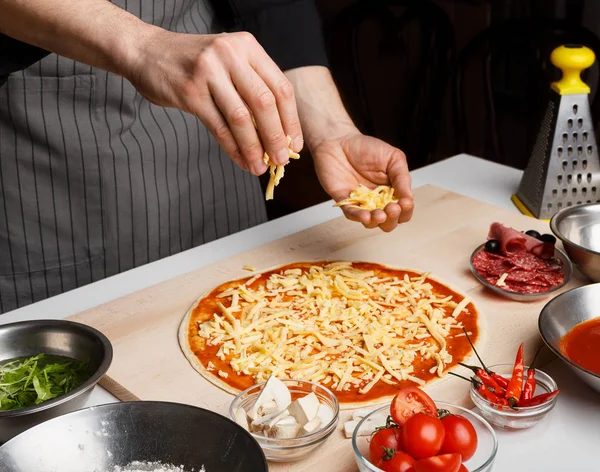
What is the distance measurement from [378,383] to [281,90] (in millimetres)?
714

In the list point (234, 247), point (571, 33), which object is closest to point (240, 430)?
point (234, 247)

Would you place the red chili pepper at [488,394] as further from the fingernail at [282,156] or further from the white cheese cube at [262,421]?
the fingernail at [282,156]

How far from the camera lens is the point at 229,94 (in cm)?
163

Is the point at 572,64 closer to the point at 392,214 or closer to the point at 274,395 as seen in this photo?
the point at 392,214

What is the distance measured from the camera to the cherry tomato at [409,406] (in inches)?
55.9

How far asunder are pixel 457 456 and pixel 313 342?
0.72 m

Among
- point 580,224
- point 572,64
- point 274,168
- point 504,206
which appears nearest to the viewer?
point 274,168

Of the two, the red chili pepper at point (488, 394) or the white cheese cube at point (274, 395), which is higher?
the white cheese cube at point (274, 395)

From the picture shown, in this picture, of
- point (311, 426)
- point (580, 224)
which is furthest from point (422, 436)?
point (580, 224)

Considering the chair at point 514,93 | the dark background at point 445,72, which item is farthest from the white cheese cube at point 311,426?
the chair at point 514,93

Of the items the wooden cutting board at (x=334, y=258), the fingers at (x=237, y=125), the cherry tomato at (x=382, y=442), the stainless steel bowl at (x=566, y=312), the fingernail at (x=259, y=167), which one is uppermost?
the fingers at (x=237, y=125)

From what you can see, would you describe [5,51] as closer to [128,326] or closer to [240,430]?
[128,326]

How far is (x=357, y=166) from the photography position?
8.36 feet

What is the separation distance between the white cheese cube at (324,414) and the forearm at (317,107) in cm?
122
